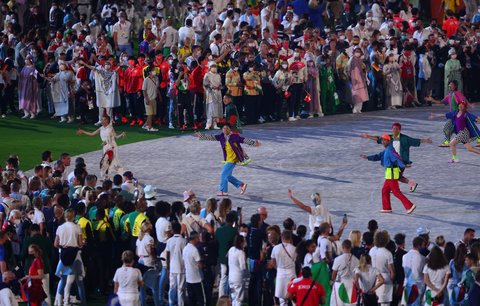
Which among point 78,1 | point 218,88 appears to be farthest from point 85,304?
point 78,1

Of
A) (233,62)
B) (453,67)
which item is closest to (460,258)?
(233,62)

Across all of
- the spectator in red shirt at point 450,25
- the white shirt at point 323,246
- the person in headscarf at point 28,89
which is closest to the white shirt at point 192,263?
the white shirt at point 323,246

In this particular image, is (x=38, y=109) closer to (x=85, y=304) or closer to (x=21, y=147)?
(x=21, y=147)

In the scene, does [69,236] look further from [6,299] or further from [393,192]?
[393,192]

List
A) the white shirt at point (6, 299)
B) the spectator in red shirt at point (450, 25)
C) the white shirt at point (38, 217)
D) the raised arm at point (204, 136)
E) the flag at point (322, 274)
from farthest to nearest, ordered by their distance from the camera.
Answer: the spectator in red shirt at point (450, 25)
the raised arm at point (204, 136)
the white shirt at point (38, 217)
the flag at point (322, 274)
the white shirt at point (6, 299)

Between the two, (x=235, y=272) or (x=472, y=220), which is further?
(x=472, y=220)

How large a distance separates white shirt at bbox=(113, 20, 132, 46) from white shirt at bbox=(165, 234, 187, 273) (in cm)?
1907

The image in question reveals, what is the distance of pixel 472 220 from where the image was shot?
24.8 m

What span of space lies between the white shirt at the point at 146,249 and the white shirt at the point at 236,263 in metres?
1.34

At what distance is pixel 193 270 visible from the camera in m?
19.9

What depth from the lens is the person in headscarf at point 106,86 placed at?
34.5m

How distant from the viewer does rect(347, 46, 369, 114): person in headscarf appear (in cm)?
3556

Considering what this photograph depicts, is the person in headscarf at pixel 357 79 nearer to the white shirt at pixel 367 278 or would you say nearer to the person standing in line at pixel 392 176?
the person standing in line at pixel 392 176

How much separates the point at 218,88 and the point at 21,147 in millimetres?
4882
